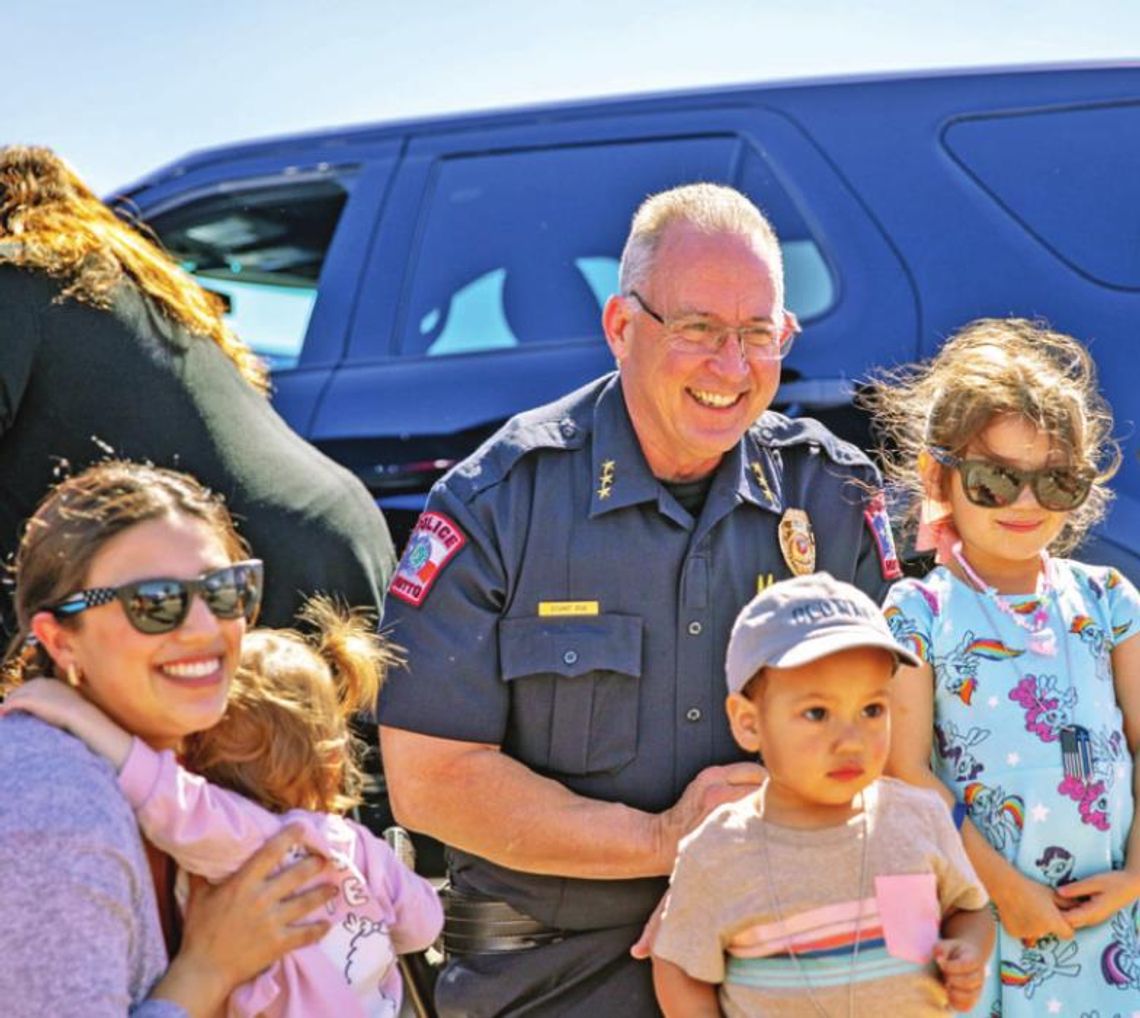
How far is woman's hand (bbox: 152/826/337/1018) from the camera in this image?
2.34 metres

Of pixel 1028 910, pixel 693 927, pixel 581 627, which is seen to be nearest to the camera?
pixel 693 927

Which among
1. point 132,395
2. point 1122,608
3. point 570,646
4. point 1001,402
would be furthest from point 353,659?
point 1122,608

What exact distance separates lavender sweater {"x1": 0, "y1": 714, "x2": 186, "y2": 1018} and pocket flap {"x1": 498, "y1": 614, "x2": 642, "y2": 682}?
0.76 meters

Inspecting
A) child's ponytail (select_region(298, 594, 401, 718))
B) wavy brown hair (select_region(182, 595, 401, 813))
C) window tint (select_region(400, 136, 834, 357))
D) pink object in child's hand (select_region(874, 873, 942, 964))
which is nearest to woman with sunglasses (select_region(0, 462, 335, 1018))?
wavy brown hair (select_region(182, 595, 401, 813))

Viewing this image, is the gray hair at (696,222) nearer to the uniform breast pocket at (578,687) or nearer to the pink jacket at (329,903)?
the uniform breast pocket at (578,687)

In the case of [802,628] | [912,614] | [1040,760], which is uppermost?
[912,614]

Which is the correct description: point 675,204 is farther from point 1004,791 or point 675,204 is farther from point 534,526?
point 1004,791

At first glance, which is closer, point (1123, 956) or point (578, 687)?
point (1123, 956)

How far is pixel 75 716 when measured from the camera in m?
2.36

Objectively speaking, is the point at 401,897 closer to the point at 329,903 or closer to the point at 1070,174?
the point at 329,903

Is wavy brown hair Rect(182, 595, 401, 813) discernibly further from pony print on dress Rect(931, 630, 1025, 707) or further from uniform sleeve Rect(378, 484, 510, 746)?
pony print on dress Rect(931, 630, 1025, 707)

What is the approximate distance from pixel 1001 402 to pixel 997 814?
0.66 m

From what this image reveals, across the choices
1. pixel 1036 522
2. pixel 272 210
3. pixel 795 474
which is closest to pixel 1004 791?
pixel 1036 522

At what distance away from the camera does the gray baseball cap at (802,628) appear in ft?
7.91
